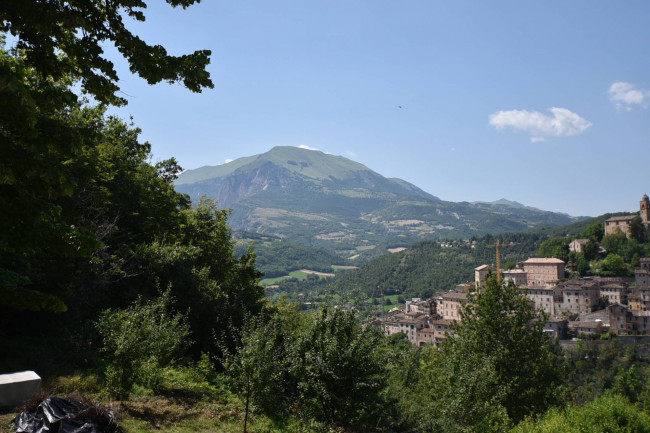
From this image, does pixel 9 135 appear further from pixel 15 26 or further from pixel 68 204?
pixel 68 204

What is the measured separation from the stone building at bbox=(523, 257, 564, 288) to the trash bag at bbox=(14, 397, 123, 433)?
120 metres

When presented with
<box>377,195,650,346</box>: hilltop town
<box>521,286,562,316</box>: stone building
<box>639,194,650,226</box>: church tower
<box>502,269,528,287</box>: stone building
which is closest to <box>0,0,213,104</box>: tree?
<box>377,195,650,346</box>: hilltop town

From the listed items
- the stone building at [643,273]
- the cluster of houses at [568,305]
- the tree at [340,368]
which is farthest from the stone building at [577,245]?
the tree at [340,368]

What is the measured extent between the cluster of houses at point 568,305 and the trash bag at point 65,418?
68137mm

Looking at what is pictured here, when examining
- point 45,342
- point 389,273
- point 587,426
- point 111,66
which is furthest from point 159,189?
point 389,273

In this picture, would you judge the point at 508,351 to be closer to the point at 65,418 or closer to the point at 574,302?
the point at 65,418

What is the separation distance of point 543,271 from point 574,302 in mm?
18806

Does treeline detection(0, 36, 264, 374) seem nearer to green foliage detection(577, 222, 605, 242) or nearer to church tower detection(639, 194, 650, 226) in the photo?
green foliage detection(577, 222, 605, 242)

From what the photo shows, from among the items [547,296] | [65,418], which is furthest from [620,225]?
[65,418]

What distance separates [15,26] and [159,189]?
18.8 meters

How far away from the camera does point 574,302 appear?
9581cm

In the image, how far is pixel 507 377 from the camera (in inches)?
646

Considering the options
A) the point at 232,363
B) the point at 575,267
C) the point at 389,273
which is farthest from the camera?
the point at 389,273

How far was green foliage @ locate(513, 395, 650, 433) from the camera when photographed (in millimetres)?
10047
